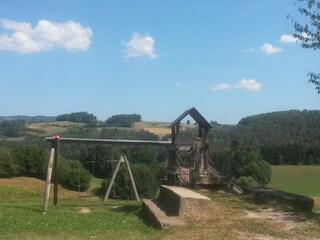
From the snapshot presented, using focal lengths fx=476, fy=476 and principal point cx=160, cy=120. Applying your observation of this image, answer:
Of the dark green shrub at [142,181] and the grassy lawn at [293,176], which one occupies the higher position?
the dark green shrub at [142,181]

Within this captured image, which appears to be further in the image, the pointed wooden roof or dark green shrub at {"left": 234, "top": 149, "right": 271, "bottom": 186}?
dark green shrub at {"left": 234, "top": 149, "right": 271, "bottom": 186}

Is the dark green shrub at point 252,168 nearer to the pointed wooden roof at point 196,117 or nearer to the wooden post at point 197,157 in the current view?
the pointed wooden roof at point 196,117

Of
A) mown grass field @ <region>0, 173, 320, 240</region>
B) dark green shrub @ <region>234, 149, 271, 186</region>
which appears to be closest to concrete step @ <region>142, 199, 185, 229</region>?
mown grass field @ <region>0, 173, 320, 240</region>

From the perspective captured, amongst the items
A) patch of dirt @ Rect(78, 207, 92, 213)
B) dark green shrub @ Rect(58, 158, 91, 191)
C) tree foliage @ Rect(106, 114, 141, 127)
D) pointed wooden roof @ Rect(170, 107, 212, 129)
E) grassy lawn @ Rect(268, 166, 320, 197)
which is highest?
tree foliage @ Rect(106, 114, 141, 127)

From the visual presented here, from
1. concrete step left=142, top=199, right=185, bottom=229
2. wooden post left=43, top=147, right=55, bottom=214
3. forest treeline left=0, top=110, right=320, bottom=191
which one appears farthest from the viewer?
forest treeline left=0, top=110, right=320, bottom=191

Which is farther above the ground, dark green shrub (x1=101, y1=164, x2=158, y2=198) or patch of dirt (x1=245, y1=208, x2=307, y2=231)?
patch of dirt (x1=245, y1=208, x2=307, y2=231)

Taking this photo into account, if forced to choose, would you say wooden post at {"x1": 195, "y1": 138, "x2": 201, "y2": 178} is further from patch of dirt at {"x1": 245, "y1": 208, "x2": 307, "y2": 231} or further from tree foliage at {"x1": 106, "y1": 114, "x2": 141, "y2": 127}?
tree foliage at {"x1": 106, "y1": 114, "x2": 141, "y2": 127}

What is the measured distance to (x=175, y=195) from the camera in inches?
472

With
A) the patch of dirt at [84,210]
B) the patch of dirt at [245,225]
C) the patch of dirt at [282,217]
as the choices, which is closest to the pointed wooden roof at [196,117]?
the patch of dirt at [84,210]

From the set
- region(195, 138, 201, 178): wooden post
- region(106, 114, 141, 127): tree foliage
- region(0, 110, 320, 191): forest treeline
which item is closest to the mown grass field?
region(195, 138, 201, 178): wooden post

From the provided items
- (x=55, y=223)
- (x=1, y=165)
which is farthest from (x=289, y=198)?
(x=1, y=165)

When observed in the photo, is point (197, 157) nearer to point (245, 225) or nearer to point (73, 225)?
point (73, 225)

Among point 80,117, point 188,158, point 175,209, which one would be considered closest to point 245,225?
point 175,209

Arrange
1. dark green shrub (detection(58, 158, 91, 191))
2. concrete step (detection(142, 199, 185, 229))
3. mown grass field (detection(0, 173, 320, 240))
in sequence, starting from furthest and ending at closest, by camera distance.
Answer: dark green shrub (detection(58, 158, 91, 191)) < concrete step (detection(142, 199, 185, 229)) < mown grass field (detection(0, 173, 320, 240))
